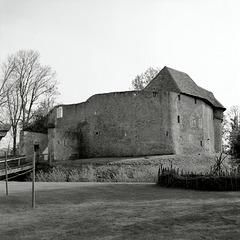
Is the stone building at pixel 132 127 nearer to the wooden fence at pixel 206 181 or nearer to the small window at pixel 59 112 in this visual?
the small window at pixel 59 112

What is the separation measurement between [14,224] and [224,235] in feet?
14.5

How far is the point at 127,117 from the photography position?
1379 inches

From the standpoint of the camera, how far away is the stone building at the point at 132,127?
34406 millimetres

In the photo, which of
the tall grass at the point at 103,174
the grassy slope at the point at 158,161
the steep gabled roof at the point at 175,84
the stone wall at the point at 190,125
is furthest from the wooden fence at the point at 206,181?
the steep gabled roof at the point at 175,84

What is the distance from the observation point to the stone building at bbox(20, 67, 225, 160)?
34406 mm

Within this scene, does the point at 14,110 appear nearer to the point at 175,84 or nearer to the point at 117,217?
the point at 175,84

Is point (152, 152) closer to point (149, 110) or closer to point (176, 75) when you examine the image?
point (149, 110)

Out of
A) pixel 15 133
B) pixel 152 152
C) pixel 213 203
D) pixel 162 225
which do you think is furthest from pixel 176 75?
pixel 162 225

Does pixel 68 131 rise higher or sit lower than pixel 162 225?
higher

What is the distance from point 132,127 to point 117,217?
25.8m

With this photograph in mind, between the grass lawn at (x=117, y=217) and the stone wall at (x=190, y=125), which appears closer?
the grass lawn at (x=117, y=217)

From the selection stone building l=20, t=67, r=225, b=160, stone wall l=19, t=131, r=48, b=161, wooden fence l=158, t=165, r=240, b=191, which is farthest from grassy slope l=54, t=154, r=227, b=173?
wooden fence l=158, t=165, r=240, b=191

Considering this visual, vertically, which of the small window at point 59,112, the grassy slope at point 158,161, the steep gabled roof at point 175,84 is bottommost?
the grassy slope at point 158,161

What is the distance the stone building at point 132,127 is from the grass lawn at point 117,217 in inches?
839
